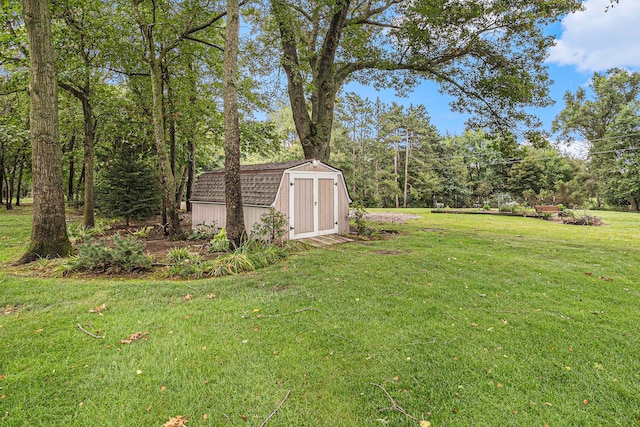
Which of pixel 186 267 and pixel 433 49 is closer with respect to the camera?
pixel 186 267

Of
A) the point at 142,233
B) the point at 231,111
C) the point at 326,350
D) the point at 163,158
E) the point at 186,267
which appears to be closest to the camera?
the point at 326,350

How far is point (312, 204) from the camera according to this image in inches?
339

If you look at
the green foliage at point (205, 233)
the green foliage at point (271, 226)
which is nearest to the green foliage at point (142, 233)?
the green foliage at point (205, 233)

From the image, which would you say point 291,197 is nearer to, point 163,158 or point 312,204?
point 312,204

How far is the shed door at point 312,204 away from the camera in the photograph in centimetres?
813

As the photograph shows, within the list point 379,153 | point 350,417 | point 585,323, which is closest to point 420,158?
point 379,153

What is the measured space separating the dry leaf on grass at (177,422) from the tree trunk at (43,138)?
17.5 ft

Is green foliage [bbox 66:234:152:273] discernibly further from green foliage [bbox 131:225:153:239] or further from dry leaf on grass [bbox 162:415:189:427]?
dry leaf on grass [bbox 162:415:189:427]

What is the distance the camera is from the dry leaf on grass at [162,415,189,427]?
6.41 feet

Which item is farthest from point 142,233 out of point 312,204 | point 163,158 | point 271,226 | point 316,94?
point 316,94

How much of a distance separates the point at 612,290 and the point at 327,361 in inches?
183

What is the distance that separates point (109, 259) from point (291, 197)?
413cm

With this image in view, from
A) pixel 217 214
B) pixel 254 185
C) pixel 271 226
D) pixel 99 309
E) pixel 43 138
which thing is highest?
pixel 43 138

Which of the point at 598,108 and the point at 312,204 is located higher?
the point at 598,108
